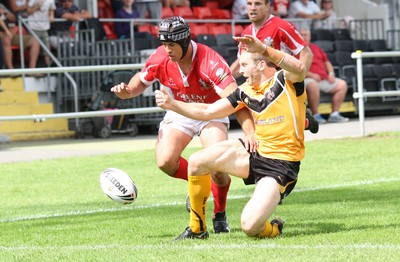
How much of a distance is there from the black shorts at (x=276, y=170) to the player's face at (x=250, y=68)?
1.87 feet

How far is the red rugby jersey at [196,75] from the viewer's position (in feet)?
31.2

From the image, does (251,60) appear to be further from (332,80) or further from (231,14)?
(231,14)

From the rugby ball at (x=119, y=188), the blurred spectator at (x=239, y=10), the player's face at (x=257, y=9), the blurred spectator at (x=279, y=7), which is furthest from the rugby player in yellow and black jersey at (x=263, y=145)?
the blurred spectator at (x=279, y=7)

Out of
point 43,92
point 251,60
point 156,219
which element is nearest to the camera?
point 251,60

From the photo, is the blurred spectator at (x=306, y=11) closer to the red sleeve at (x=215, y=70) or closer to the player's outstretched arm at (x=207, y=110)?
the red sleeve at (x=215, y=70)

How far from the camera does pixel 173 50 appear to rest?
370 inches

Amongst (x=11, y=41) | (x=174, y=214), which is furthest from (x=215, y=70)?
(x=11, y=41)

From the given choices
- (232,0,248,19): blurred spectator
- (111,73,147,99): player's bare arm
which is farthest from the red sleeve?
(232,0,248,19): blurred spectator

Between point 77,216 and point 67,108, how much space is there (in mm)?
11148

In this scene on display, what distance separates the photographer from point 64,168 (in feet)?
49.5

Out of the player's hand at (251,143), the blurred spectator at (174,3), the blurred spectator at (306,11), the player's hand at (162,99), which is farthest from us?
the blurred spectator at (306,11)

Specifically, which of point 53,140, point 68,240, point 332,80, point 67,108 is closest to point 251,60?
point 68,240

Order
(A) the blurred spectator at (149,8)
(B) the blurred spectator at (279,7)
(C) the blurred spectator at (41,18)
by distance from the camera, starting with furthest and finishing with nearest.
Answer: (B) the blurred spectator at (279,7)
(A) the blurred spectator at (149,8)
(C) the blurred spectator at (41,18)

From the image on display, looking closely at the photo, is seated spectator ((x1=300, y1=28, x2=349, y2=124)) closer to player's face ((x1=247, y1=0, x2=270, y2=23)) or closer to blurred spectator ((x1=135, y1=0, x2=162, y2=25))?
blurred spectator ((x1=135, y1=0, x2=162, y2=25))
